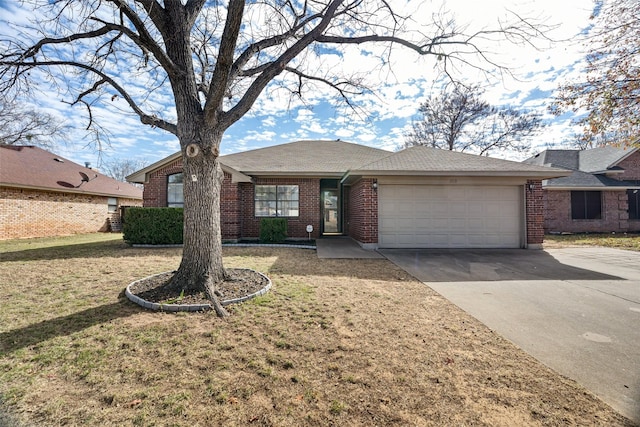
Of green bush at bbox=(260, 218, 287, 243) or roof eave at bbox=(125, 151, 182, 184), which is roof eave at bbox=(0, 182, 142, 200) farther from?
green bush at bbox=(260, 218, 287, 243)

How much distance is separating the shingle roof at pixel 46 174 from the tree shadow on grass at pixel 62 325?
12.9 metres

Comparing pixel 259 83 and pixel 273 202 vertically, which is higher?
pixel 259 83

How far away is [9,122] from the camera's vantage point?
15.8 meters

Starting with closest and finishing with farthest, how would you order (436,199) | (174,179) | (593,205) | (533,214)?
1. (533,214)
2. (436,199)
3. (174,179)
4. (593,205)

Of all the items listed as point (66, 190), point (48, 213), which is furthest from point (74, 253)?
point (66, 190)

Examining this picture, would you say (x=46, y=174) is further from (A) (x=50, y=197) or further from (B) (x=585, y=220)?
(B) (x=585, y=220)

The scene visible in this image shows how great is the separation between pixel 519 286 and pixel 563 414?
3.75m

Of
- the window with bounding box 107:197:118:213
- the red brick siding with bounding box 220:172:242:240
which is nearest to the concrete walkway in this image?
the red brick siding with bounding box 220:172:242:240

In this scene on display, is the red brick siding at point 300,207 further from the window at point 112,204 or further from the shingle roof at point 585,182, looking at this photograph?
the shingle roof at point 585,182

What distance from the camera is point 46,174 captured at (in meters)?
14.0

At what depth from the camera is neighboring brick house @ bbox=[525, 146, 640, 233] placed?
1485cm

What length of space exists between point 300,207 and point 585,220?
52.1ft

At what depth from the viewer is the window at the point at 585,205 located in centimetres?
1505

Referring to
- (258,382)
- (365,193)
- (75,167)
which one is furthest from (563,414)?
(75,167)
